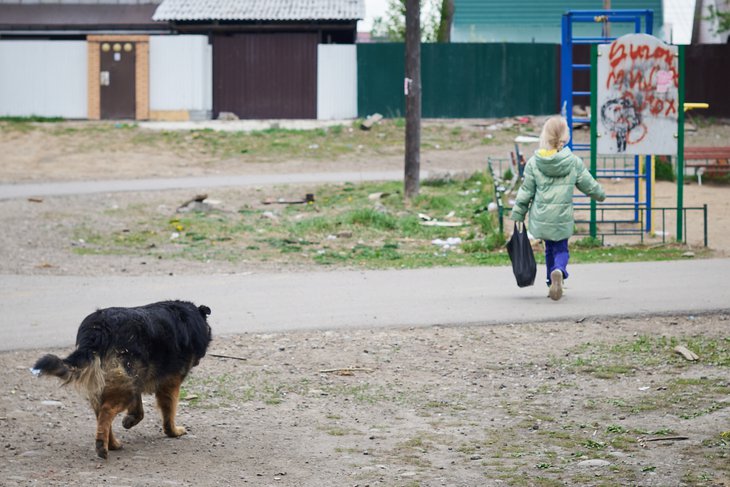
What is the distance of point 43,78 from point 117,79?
82.0 inches

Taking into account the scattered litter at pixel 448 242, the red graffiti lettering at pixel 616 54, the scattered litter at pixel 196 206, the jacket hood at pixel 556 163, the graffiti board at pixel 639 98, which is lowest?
the scattered litter at pixel 448 242

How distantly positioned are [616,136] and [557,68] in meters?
18.2

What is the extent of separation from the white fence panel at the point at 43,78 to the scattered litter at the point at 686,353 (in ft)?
82.8

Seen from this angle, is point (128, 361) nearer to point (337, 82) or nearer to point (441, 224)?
point (441, 224)

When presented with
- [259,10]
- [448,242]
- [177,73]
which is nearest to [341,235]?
[448,242]

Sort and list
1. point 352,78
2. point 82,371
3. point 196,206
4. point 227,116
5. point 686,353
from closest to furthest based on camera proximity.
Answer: point 82,371 < point 686,353 < point 196,206 < point 227,116 < point 352,78

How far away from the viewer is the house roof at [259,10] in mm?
30688

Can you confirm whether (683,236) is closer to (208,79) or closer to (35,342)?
(35,342)

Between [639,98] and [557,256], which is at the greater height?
[639,98]

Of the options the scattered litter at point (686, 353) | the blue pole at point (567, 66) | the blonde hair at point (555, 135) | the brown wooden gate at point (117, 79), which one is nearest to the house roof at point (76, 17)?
the brown wooden gate at point (117, 79)

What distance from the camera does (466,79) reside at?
101ft

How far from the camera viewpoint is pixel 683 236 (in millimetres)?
13812

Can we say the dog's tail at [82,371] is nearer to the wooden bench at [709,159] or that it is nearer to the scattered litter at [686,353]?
the scattered litter at [686,353]

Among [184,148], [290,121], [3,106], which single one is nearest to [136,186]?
Result: [184,148]
